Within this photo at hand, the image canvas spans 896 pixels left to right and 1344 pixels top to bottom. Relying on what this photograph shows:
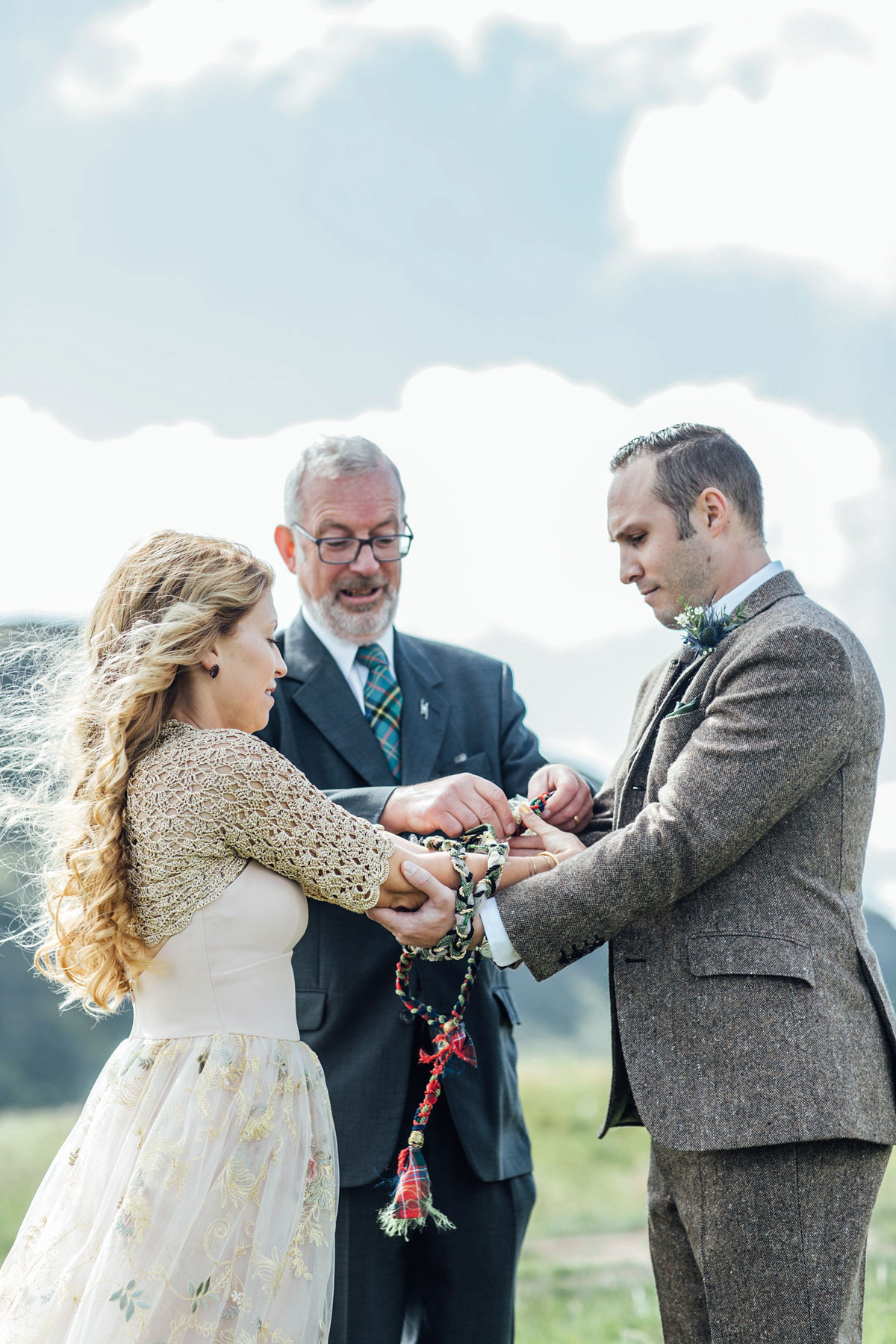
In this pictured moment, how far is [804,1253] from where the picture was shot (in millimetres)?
1997

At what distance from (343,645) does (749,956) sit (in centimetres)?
142

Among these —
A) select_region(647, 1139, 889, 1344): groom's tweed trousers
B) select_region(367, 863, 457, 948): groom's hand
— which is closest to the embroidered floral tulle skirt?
select_region(367, 863, 457, 948): groom's hand

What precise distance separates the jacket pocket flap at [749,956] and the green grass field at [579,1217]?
10.2 feet

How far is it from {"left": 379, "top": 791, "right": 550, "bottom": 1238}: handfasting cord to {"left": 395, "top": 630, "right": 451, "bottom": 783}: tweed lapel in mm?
378

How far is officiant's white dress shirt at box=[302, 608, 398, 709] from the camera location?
301 cm

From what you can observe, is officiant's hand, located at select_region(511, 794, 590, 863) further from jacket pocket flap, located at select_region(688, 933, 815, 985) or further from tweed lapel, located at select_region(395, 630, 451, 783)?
jacket pocket flap, located at select_region(688, 933, 815, 985)

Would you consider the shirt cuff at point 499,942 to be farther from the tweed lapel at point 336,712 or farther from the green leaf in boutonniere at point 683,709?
the tweed lapel at point 336,712

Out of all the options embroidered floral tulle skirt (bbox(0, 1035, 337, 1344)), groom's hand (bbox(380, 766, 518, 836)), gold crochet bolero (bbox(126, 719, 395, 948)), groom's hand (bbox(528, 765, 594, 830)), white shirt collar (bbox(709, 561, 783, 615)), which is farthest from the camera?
groom's hand (bbox(528, 765, 594, 830))

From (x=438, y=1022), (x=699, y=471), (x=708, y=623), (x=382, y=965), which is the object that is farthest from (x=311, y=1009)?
(x=699, y=471)

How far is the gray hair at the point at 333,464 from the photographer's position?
3.07m

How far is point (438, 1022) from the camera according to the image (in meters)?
2.50

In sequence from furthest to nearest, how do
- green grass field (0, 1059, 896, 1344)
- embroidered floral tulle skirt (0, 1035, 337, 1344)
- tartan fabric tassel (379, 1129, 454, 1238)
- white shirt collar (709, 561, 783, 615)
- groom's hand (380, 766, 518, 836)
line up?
green grass field (0, 1059, 896, 1344) < groom's hand (380, 766, 518, 836) < white shirt collar (709, 561, 783, 615) < tartan fabric tassel (379, 1129, 454, 1238) < embroidered floral tulle skirt (0, 1035, 337, 1344)

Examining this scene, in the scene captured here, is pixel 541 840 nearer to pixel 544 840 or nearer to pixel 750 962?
pixel 544 840

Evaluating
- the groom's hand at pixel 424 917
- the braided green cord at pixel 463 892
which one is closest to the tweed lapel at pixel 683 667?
the braided green cord at pixel 463 892
